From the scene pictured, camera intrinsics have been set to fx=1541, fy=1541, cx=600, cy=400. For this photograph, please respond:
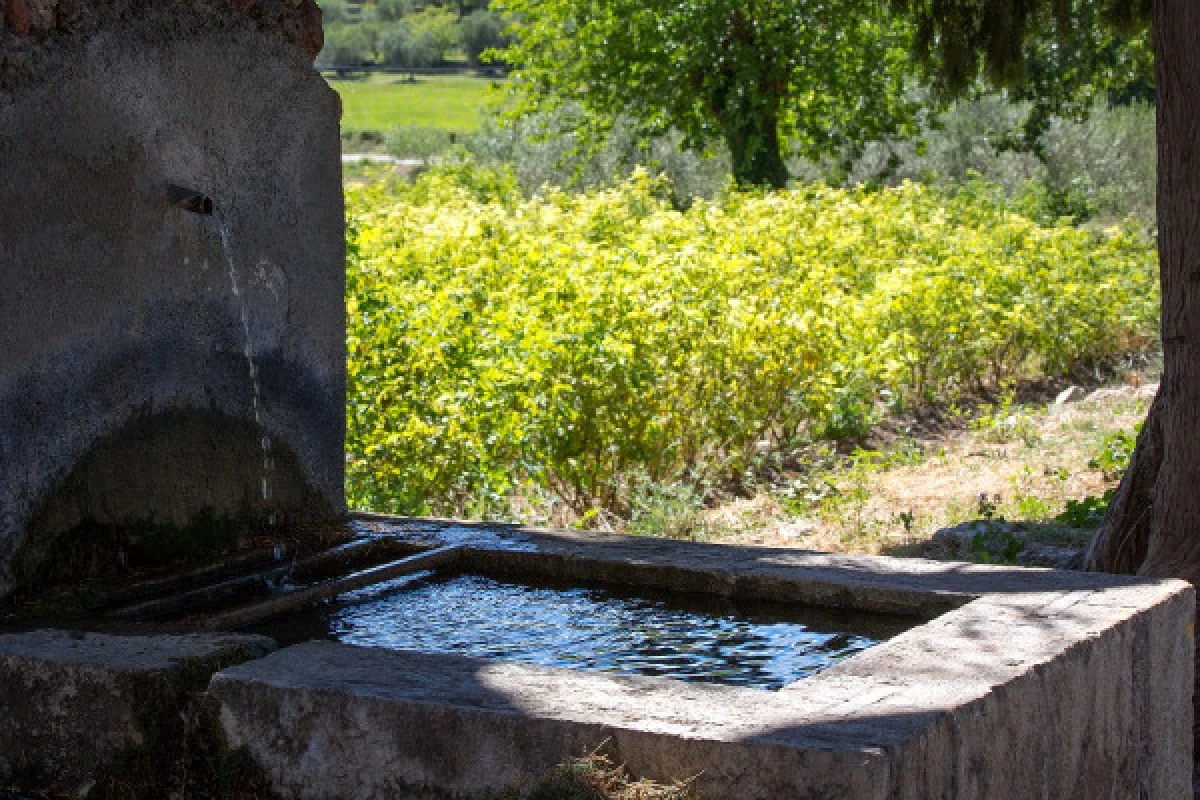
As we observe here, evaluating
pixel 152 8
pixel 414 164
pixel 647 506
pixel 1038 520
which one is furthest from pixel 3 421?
pixel 414 164

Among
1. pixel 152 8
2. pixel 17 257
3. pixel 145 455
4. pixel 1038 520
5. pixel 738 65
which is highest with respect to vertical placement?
pixel 738 65

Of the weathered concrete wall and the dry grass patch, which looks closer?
the weathered concrete wall

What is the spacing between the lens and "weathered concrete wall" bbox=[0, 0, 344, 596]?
12.5ft

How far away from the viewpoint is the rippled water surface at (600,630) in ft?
11.7

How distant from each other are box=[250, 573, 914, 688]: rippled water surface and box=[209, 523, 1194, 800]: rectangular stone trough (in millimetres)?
244

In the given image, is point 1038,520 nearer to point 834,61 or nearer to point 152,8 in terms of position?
point 152,8

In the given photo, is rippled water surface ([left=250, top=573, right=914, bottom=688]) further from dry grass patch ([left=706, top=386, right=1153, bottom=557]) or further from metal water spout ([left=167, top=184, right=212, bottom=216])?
dry grass patch ([left=706, top=386, right=1153, bottom=557])

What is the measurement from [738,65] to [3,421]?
13.3 meters

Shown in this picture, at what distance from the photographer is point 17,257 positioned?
3.74 meters

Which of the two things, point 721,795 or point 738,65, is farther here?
point 738,65

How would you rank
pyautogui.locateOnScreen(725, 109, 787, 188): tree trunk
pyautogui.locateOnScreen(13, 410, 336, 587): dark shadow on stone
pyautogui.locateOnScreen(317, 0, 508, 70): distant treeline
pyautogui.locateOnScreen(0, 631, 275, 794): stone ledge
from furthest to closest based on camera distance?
pyautogui.locateOnScreen(317, 0, 508, 70): distant treeline
pyautogui.locateOnScreen(725, 109, 787, 188): tree trunk
pyautogui.locateOnScreen(13, 410, 336, 587): dark shadow on stone
pyautogui.locateOnScreen(0, 631, 275, 794): stone ledge

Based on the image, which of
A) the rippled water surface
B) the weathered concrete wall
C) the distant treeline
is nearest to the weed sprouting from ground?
the rippled water surface

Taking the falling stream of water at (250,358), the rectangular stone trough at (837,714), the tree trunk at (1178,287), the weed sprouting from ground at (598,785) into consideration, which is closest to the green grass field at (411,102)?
the falling stream of water at (250,358)

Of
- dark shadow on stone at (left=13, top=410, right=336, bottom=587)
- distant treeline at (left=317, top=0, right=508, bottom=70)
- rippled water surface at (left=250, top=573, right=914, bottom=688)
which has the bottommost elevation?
rippled water surface at (left=250, top=573, right=914, bottom=688)
